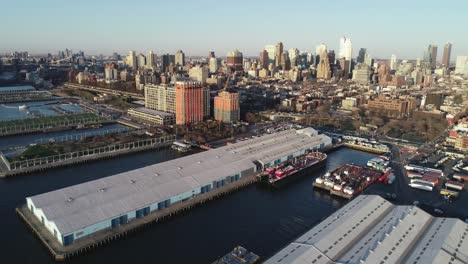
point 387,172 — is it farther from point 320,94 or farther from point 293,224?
point 320,94

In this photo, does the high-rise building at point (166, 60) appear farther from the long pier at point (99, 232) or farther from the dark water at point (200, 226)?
the long pier at point (99, 232)

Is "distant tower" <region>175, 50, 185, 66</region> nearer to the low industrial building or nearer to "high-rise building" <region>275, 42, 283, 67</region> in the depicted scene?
"high-rise building" <region>275, 42, 283, 67</region>

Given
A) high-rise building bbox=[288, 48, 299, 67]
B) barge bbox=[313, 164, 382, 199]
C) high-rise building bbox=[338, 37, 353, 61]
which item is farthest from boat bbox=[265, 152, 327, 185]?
high-rise building bbox=[338, 37, 353, 61]

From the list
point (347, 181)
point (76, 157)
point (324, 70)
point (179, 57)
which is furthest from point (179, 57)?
point (347, 181)

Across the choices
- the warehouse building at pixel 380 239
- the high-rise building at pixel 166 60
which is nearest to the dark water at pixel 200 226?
the warehouse building at pixel 380 239

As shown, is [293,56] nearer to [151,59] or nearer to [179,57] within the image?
[179,57]

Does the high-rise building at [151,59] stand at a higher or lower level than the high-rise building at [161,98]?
higher
